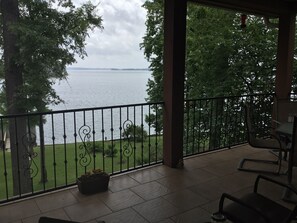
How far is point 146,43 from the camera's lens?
26.7 ft

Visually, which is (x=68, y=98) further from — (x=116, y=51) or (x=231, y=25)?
(x=231, y=25)

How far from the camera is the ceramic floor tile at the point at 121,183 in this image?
9.58ft

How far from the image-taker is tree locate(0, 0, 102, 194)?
195 inches

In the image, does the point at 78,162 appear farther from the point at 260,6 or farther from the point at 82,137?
the point at 260,6

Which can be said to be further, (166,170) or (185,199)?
(166,170)

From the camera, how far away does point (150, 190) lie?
2869mm

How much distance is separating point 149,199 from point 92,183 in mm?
618

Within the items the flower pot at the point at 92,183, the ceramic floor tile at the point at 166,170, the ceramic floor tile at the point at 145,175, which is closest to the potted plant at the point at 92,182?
the flower pot at the point at 92,183

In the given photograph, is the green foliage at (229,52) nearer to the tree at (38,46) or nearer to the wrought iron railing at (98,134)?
the wrought iron railing at (98,134)

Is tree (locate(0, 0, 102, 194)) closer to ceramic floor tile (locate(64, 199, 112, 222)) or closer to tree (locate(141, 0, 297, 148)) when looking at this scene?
ceramic floor tile (locate(64, 199, 112, 222))

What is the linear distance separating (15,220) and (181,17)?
109 inches

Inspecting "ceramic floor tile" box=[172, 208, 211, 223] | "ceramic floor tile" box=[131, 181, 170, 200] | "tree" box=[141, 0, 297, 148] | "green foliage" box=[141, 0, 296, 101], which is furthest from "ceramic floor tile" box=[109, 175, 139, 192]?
"green foliage" box=[141, 0, 296, 101]

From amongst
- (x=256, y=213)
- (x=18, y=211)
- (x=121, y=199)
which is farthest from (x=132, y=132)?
(x=256, y=213)

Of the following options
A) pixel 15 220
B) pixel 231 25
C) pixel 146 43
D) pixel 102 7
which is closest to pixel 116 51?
pixel 146 43
